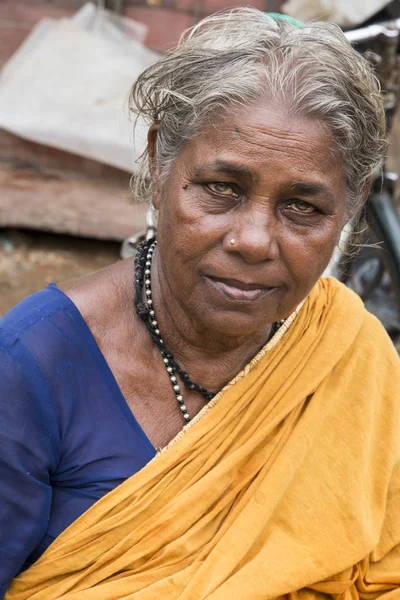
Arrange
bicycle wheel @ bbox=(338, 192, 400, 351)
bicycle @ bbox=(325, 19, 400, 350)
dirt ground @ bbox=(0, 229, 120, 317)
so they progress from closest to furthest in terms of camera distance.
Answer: bicycle @ bbox=(325, 19, 400, 350) < bicycle wheel @ bbox=(338, 192, 400, 351) < dirt ground @ bbox=(0, 229, 120, 317)

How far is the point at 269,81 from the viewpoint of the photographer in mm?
1662

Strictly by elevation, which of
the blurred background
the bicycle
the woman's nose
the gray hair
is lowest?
the blurred background

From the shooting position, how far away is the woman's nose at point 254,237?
66.4 inches

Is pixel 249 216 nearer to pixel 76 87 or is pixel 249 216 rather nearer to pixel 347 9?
pixel 347 9

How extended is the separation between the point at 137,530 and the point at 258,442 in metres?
0.33

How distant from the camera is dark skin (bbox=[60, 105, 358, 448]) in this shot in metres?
1.68

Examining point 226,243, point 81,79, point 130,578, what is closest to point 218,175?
point 226,243

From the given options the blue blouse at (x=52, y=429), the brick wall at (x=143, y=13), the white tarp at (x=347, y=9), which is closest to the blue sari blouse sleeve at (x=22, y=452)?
the blue blouse at (x=52, y=429)

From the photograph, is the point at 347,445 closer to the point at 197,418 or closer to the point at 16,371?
the point at 197,418

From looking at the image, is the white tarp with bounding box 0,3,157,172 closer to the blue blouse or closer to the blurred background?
the blurred background

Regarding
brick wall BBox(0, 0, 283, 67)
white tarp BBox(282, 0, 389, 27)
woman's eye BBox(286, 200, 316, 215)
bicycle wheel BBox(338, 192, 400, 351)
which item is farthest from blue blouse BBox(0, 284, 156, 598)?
brick wall BBox(0, 0, 283, 67)

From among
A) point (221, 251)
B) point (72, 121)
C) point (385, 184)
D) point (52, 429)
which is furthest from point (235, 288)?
point (72, 121)

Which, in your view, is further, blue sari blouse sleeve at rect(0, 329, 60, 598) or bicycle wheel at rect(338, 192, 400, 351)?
bicycle wheel at rect(338, 192, 400, 351)

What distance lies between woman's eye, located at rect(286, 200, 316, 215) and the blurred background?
3233 mm
